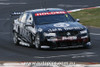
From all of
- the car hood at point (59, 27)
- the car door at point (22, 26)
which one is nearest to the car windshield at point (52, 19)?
the car hood at point (59, 27)

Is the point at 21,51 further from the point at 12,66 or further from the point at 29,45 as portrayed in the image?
the point at 12,66

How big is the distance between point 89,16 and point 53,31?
1226 centimetres

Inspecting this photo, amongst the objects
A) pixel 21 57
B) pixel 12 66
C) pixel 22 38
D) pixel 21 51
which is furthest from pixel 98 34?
pixel 12 66

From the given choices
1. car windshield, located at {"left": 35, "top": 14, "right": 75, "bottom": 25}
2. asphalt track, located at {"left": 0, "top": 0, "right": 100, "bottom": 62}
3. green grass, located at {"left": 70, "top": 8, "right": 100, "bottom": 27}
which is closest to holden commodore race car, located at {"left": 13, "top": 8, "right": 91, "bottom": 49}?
car windshield, located at {"left": 35, "top": 14, "right": 75, "bottom": 25}

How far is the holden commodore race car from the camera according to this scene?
13680 mm

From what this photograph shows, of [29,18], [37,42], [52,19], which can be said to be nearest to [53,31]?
[37,42]

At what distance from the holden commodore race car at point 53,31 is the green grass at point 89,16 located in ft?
20.9

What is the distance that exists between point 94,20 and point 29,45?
8.93 meters

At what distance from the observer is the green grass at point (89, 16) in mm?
22322

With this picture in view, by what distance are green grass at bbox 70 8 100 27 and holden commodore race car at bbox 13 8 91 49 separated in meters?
6.38

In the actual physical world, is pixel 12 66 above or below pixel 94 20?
above

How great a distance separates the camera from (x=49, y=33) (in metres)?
13.7

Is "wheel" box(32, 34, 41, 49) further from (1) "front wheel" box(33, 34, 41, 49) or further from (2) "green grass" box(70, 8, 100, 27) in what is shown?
(2) "green grass" box(70, 8, 100, 27)

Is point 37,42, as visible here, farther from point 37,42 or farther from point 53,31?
point 53,31
